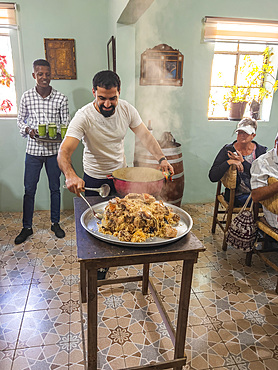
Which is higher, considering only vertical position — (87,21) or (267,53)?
(87,21)

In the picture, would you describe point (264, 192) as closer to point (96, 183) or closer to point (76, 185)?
point (96, 183)

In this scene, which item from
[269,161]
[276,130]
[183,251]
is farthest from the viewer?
[276,130]

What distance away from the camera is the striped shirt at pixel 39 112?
3117 mm

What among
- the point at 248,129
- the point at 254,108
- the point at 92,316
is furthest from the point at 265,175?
the point at 254,108

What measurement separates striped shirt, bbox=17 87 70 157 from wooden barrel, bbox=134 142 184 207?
908mm

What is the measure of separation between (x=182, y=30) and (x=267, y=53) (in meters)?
1.22

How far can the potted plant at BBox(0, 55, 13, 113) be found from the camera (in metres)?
3.51

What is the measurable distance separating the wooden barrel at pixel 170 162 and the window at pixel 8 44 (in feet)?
5.74

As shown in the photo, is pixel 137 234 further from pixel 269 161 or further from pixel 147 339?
pixel 269 161

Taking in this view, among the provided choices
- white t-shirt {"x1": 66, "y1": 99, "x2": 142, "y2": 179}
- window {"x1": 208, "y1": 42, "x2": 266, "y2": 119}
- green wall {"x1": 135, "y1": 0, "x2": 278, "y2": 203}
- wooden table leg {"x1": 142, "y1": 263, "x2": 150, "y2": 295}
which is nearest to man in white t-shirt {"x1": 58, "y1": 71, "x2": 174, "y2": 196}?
white t-shirt {"x1": 66, "y1": 99, "x2": 142, "y2": 179}

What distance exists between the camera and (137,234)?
1.40 m

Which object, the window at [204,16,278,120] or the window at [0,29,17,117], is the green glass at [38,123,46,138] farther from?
the window at [204,16,278,120]

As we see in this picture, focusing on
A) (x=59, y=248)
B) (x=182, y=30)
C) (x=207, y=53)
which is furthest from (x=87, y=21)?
(x=59, y=248)

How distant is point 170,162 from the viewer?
10.3 ft
